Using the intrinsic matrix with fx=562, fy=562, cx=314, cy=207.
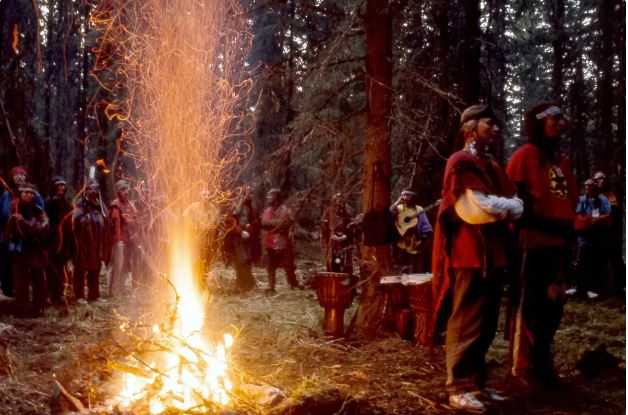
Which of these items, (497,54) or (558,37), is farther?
(558,37)

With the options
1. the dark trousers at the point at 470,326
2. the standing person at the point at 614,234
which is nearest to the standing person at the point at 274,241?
the standing person at the point at 614,234

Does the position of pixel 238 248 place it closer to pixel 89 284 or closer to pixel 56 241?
pixel 89 284

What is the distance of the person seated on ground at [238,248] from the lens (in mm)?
12133

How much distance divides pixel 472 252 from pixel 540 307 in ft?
3.60

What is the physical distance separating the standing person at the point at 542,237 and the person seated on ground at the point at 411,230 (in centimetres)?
517

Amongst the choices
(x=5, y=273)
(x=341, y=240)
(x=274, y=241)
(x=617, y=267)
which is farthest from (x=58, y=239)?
(x=617, y=267)

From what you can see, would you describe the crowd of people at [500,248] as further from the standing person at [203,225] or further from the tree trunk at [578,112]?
the tree trunk at [578,112]

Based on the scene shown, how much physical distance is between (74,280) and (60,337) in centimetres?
303

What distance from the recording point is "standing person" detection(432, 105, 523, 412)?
4.38m

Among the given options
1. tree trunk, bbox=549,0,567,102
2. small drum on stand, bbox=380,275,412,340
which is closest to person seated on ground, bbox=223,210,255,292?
small drum on stand, bbox=380,275,412,340

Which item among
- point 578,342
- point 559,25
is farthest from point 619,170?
point 578,342

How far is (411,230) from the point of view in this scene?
10438mm

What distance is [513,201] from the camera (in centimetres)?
440

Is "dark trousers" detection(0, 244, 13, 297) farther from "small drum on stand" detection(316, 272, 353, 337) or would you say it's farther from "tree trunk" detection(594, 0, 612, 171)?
"tree trunk" detection(594, 0, 612, 171)
